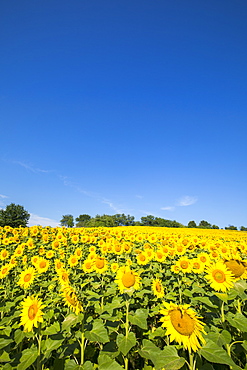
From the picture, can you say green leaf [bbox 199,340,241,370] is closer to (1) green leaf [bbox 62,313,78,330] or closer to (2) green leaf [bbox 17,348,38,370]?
(1) green leaf [bbox 62,313,78,330]

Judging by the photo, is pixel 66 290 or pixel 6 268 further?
pixel 6 268

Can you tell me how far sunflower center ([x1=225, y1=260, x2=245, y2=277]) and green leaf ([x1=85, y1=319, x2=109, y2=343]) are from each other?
2.06m

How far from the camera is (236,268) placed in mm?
3018

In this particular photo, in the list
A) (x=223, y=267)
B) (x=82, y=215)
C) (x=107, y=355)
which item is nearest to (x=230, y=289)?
(x=223, y=267)

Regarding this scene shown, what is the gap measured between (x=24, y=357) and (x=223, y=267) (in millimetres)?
2977

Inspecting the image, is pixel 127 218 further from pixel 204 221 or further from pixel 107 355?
pixel 107 355

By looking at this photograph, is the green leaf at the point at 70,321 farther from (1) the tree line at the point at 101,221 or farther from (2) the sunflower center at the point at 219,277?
(1) the tree line at the point at 101,221

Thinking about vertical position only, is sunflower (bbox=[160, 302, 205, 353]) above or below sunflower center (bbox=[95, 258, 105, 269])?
below

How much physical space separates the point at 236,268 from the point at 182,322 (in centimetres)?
143

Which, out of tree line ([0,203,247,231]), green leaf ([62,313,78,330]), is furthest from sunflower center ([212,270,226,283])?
tree line ([0,203,247,231])

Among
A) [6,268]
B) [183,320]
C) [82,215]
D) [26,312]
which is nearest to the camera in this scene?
[183,320]

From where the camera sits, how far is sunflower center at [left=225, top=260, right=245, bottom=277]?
3000mm

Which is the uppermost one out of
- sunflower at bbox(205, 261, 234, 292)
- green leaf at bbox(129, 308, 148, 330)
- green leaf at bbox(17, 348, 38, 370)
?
sunflower at bbox(205, 261, 234, 292)

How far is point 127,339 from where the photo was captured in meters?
2.65
